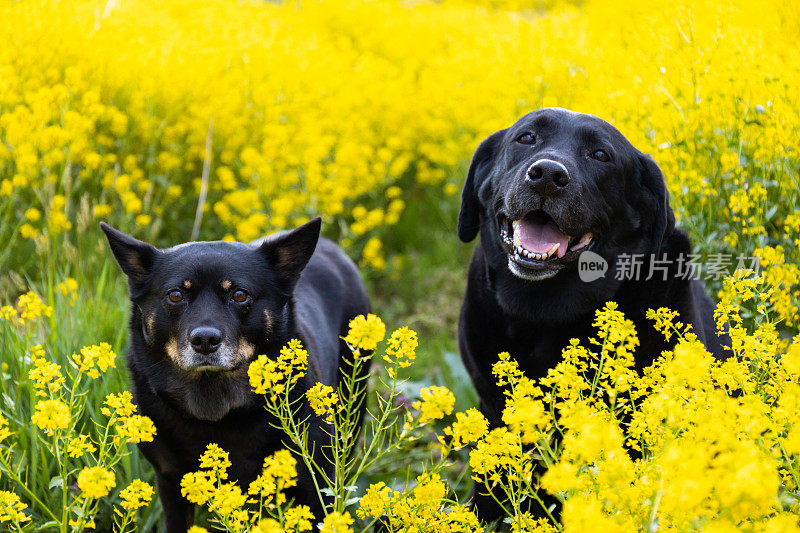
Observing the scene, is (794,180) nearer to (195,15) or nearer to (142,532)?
(142,532)

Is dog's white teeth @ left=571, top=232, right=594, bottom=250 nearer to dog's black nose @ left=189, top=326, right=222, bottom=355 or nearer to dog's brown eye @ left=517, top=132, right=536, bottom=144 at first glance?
dog's brown eye @ left=517, top=132, right=536, bottom=144

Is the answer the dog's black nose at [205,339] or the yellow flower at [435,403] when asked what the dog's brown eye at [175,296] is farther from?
the yellow flower at [435,403]

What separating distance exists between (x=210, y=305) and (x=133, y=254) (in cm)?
41

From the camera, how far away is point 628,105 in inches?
182

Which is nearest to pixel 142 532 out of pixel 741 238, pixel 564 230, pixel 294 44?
pixel 564 230

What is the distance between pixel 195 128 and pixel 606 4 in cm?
610

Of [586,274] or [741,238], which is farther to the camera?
[741,238]

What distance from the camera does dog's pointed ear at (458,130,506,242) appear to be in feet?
12.0

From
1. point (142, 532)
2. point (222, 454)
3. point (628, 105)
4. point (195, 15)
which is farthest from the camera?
point (195, 15)

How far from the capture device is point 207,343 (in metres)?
2.71

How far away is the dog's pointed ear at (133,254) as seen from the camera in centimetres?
298

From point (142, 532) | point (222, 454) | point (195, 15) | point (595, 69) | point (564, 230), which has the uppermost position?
point (195, 15)

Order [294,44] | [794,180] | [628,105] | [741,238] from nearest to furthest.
A: [794,180], [741,238], [628,105], [294,44]

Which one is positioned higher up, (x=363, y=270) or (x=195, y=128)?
(x=195, y=128)
